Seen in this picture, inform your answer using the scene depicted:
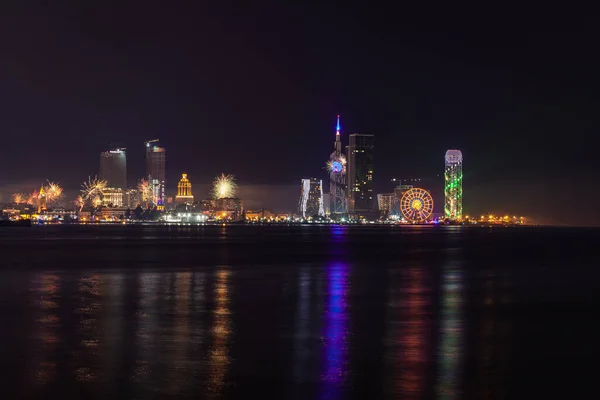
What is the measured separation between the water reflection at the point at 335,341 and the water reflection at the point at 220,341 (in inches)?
80.8

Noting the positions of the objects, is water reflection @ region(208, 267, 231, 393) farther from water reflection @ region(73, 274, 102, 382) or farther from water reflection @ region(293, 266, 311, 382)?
water reflection @ region(73, 274, 102, 382)

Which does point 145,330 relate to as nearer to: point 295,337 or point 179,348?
point 179,348

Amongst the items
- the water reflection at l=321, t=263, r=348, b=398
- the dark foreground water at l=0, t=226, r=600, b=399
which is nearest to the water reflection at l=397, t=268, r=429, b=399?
the dark foreground water at l=0, t=226, r=600, b=399

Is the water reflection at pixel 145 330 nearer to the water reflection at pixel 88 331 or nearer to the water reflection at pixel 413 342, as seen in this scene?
the water reflection at pixel 88 331

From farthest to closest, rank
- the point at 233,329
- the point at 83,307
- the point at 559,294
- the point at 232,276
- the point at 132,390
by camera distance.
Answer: the point at 232,276 → the point at 559,294 → the point at 83,307 → the point at 233,329 → the point at 132,390

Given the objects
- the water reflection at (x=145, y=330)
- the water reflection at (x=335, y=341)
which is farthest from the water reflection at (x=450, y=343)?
the water reflection at (x=145, y=330)

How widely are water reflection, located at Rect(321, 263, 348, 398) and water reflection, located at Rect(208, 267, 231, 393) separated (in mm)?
2052

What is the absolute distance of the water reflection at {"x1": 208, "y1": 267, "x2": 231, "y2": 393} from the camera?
15938 millimetres

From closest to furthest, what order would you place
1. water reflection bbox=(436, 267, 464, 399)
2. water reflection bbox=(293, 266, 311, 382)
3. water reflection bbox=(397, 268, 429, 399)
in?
water reflection bbox=(436, 267, 464, 399) < water reflection bbox=(397, 268, 429, 399) < water reflection bbox=(293, 266, 311, 382)

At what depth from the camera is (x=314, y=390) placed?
50.0 ft

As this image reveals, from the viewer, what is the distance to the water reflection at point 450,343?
15623mm

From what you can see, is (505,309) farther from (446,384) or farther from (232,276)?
(232,276)

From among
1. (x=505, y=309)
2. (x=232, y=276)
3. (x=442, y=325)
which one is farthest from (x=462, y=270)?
(x=442, y=325)

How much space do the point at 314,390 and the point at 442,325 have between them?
34.4 ft
